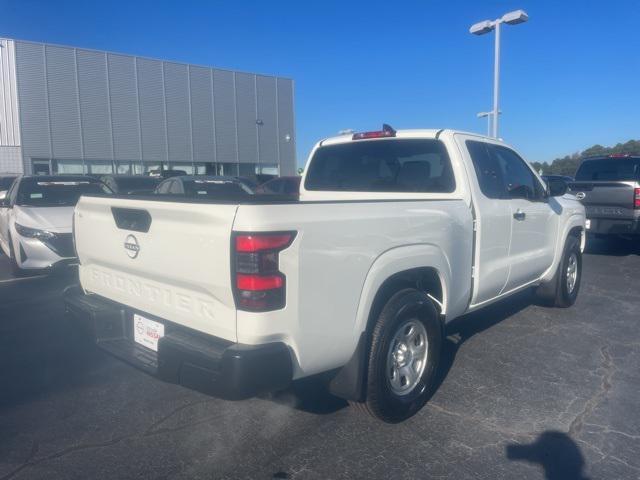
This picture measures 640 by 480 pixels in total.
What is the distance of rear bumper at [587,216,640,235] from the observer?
9531mm

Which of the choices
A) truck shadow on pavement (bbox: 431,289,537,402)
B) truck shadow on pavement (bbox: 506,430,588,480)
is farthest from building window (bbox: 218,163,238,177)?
truck shadow on pavement (bbox: 506,430,588,480)

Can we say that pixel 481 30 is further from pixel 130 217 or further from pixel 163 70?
pixel 163 70

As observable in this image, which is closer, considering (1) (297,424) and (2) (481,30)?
(1) (297,424)

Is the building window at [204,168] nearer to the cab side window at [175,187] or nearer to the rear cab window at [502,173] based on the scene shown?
the cab side window at [175,187]

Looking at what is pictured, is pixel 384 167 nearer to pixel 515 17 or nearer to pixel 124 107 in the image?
pixel 515 17

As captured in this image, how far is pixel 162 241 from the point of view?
3.01 meters

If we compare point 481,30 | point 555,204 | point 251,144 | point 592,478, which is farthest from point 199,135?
point 592,478

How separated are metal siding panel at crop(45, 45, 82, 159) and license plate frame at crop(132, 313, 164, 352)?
101 ft

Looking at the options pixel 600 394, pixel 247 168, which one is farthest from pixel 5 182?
pixel 247 168

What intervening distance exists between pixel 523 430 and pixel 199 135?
34458 millimetres

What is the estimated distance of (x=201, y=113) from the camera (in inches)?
1396

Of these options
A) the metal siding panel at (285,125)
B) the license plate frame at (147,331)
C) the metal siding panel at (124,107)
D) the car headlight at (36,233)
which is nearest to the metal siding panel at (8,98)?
the metal siding panel at (124,107)

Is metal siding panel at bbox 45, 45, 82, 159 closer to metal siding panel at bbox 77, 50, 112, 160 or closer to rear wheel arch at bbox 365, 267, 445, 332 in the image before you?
metal siding panel at bbox 77, 50, 112, 160

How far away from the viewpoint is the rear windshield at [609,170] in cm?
1052
